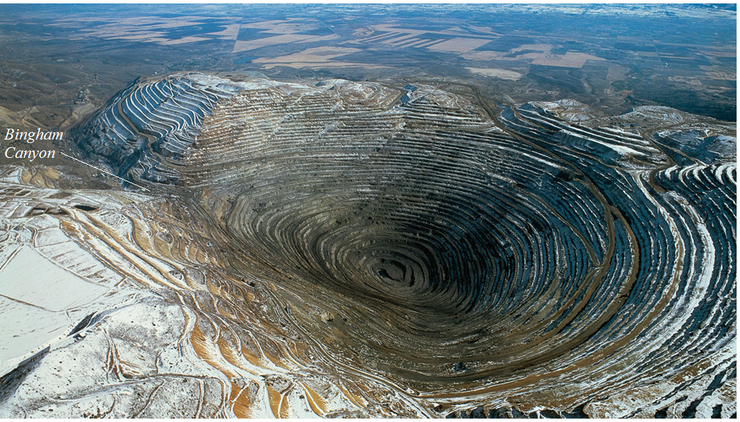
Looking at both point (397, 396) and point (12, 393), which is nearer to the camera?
point (12, 393)

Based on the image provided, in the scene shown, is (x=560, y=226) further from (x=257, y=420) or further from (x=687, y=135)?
(x=257, y=420)

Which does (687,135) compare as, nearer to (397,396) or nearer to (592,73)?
(397,396)

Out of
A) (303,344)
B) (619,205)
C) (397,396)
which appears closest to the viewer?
(397,396)

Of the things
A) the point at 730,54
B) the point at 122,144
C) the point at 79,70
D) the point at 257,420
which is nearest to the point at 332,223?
the point at 257,420

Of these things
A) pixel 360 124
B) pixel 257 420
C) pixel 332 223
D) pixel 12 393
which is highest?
pixel 360 124

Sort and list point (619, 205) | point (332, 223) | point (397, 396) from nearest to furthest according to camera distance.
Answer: point (397, 396)
point (619, 205)
point (332, 223)

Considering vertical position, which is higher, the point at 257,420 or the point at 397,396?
the point at 257,420
